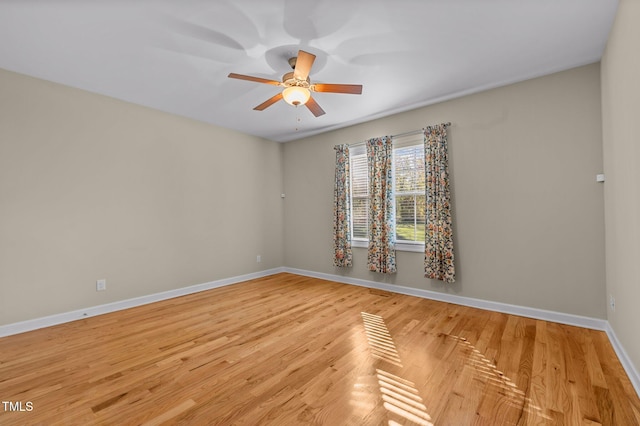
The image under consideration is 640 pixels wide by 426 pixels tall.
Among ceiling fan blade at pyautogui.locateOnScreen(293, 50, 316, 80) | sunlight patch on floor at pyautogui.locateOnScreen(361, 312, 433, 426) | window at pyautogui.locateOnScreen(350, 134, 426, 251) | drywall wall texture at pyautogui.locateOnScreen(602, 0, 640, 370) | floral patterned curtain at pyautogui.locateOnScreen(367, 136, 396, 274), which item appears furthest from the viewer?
floral patterned curtain at pyautogui.locateOnScreen(367, 136, 396, 274)

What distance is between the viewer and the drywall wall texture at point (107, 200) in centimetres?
301

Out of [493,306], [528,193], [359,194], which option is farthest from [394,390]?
[359,194]

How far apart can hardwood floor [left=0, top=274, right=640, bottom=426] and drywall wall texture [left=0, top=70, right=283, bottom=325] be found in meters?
0.55

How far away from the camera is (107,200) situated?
3.63m

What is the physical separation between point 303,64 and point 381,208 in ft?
8.45

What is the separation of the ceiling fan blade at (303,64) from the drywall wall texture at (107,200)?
268 cm

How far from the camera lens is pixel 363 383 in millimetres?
2008

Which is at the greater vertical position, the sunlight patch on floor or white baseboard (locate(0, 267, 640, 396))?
white baseboard (locate(0, 267, 640, 396))

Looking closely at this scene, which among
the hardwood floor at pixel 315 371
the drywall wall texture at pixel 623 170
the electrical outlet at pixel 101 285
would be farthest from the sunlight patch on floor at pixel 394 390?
the electrical outlet at pixel 101 285

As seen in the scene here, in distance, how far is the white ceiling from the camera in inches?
84.2

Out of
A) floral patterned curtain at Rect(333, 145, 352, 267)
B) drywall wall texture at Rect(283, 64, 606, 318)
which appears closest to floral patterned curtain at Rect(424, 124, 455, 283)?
drywall wall texture at Rect(283, 64, 606, 318)

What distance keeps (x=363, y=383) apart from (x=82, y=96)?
439 centimetres

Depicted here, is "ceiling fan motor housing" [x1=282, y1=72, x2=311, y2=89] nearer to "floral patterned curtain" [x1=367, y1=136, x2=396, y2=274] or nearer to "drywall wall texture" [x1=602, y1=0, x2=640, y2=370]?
"floral patterned curtain" [x1=367, y1=136, x2=396, y2=274]

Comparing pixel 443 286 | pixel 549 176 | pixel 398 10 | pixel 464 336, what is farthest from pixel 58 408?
pixel 549 176
